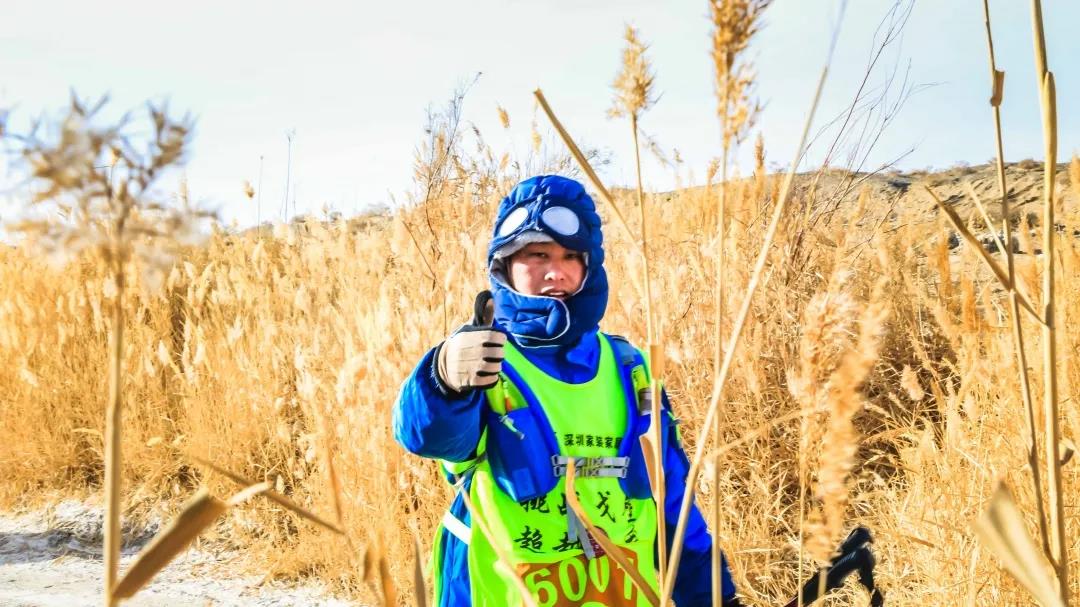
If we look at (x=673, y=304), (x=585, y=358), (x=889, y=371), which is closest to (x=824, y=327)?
(x=585, y=358)

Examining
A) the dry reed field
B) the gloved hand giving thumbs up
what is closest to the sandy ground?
the dry reed field

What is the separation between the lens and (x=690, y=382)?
279 centimetres

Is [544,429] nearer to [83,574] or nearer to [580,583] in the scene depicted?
[580,583]

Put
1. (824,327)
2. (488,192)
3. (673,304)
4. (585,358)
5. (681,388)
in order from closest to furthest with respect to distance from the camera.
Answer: (824,327), (585,358), (681,388), (673,304), (488,192)

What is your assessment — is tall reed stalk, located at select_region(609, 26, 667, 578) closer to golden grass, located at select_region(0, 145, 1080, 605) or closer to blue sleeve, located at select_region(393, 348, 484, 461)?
blue sleeve, located at select_region(393, 348, 484, 461)

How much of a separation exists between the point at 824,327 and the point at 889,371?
3.00 metres

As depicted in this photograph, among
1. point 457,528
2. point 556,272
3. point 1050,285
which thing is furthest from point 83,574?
point 1050,285

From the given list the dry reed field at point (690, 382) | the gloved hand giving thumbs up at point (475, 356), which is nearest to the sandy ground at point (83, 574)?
the dry reed field at point (690, 382)

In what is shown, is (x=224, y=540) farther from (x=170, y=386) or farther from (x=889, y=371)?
(x=889, y=371)

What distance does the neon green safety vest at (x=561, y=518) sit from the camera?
1404mm

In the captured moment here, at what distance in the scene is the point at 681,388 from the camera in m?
2.86

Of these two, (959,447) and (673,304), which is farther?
(673,304)

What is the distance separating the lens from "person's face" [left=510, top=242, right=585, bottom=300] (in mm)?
1593

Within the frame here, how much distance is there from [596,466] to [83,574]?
2.86m
